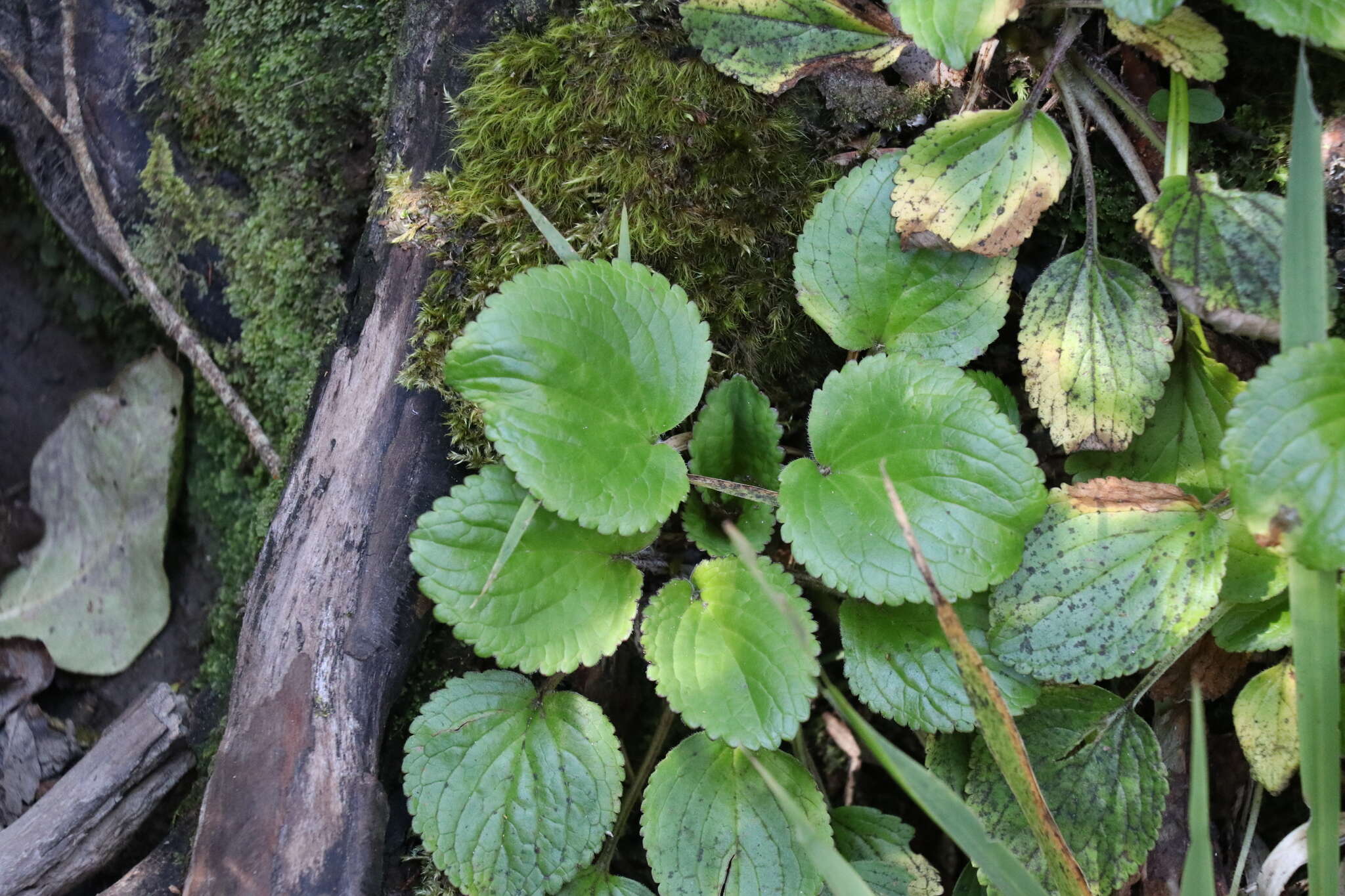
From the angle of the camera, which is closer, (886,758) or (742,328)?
(886,758)

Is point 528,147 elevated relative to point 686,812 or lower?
elevated

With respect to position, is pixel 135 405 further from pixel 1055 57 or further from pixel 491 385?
pixel 1055 57

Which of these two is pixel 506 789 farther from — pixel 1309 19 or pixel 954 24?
pixel 1309 19

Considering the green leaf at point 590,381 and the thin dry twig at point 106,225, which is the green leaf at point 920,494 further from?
the thin dry twig at point 106,225

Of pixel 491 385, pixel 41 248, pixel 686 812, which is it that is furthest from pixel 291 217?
pixel 686 812

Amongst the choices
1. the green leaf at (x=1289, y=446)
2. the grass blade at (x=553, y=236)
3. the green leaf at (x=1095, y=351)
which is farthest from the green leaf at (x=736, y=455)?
the green leaf at (x=1289, y=446)

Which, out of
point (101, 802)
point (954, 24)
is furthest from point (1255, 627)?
point (101, 802)
